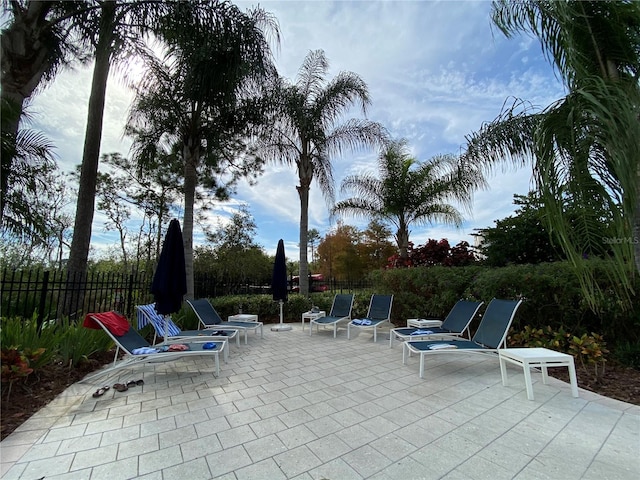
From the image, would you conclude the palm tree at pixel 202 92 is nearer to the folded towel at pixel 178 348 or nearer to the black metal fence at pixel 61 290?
the black metal fence at pixel 61 290

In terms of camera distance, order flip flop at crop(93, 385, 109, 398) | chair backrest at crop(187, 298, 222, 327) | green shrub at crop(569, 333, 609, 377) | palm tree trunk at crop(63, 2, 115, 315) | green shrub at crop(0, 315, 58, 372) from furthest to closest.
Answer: chair backrest at crop(187, 298, 222, 327), palm tree trunk at crop(63, 2, 115, 315), green shrub at crop(569, 333, 609, 377), green shrub at crop(0, 315, 58, 372), flip flop at crop(93, 385, 109, 398)

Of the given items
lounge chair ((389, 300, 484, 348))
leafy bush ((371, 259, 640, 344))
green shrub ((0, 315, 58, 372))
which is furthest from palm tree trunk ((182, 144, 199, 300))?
leafy bush ((371, 259, 640, 344))

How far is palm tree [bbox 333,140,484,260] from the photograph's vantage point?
34.2ft

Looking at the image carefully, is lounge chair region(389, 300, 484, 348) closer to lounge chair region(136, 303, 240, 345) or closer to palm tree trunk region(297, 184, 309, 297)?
lounge chair region(136, 303, 240, 345)

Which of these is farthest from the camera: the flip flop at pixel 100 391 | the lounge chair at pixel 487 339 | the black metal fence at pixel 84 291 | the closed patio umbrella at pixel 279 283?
the closed patio umbrella at pixel 279 283

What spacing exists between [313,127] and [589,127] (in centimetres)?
785

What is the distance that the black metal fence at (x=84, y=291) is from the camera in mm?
5086

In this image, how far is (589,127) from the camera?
3156 mm

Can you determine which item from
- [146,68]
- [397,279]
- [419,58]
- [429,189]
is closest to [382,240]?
[429,189]

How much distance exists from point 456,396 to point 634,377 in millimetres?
2601

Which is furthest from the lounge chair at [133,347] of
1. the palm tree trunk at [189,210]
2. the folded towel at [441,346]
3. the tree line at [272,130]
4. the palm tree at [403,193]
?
the palm tree at [403,193]

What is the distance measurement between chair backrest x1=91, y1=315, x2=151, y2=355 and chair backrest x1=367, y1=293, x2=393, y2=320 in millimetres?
4939

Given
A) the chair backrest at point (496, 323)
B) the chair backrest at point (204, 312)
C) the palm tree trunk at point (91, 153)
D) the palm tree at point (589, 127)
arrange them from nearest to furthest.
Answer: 1. the palm tree at point (589, 127)
2. the chair backrest at point (496, 323)
3. the palm tree trunk at point (91, 153)
4. the chair backrest at point (204, 312)

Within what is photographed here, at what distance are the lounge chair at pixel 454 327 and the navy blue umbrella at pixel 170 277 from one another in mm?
4106
